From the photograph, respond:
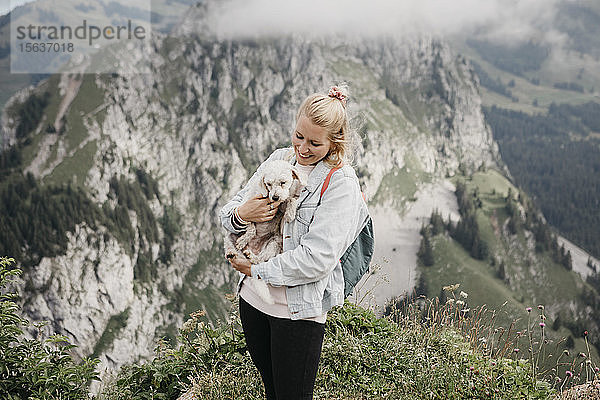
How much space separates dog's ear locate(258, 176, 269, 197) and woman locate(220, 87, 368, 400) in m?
0.08

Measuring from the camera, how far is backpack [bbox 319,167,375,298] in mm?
4078

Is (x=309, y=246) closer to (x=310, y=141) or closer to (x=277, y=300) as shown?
(x=277, y=300)

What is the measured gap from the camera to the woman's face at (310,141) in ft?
12.5

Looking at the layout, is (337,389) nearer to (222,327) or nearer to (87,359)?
(222,327)

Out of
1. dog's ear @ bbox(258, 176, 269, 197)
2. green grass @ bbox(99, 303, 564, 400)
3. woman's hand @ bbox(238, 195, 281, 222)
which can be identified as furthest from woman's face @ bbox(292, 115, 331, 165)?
green grass @ bbox(99, 303, 564, 400)

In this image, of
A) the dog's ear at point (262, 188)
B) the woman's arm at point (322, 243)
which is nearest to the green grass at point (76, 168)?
the dog's ear at point (262, 188)

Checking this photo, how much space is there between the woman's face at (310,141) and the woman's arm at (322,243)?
1.03 ft

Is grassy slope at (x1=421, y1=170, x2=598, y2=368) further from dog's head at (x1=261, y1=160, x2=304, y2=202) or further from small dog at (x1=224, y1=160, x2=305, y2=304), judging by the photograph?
dog's head at (x1=261, y1=160, x2=304, y2=202)

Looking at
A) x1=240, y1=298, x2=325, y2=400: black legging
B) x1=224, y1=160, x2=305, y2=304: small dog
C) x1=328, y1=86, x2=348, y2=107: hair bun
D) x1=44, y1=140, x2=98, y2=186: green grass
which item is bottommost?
x1=44, y1=140, x2=98, y2=186: green grass

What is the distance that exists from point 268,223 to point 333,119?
3.81ft

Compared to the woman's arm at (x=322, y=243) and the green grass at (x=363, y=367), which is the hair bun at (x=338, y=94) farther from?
the green grass at (x=363, y=367)

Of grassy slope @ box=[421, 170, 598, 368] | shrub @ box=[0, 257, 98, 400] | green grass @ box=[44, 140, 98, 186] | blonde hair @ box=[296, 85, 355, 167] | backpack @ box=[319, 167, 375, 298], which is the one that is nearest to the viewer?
blonde hair @ box=[296, 85, 355, 167]

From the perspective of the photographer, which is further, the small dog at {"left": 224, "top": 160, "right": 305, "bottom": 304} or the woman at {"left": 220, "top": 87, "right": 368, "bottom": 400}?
the small dog at {"left": 224, "top": 160, "right": 305, "bottom": 304}

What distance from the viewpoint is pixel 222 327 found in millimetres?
7676
